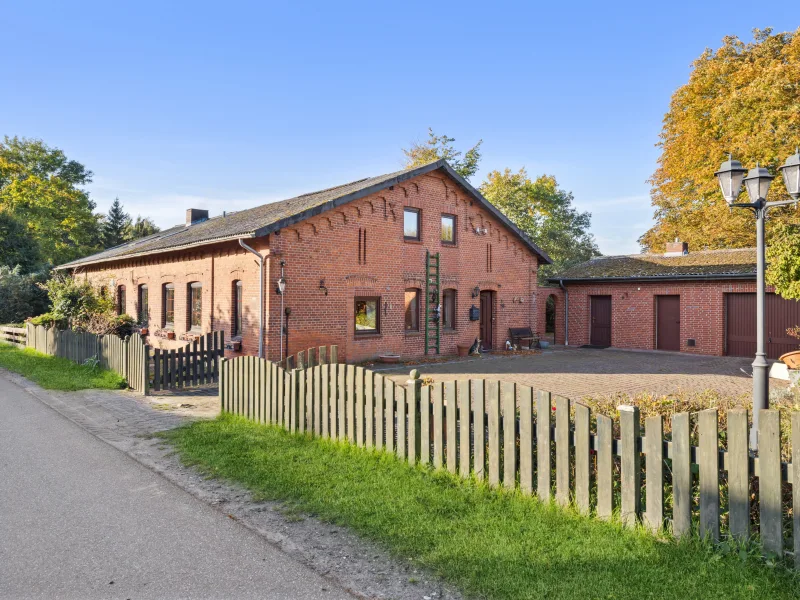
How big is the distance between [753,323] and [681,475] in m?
17.2

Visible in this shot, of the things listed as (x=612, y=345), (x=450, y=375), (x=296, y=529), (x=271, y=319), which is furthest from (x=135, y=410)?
(x=612, y=345)

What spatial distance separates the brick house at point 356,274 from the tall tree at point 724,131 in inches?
333

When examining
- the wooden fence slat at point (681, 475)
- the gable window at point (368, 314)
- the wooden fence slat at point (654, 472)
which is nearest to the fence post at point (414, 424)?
the wooden fence slat at point (654, 472)

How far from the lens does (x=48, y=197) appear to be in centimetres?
3969

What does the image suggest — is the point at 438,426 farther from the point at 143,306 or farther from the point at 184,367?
the point at 143,306

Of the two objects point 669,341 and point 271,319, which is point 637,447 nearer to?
point 271,319

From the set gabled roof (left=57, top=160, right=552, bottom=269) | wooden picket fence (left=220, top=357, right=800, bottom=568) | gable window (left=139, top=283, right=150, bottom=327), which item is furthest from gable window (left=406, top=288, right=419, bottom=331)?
→ wooden picket fence (left=220, top=357, right=800, bottom=568)

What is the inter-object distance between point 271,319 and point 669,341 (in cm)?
1471

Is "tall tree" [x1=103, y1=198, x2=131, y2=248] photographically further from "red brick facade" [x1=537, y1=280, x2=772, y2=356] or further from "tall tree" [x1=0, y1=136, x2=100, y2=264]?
"red brick facade" [x1=537, y1=280, x2=772, y2=356]

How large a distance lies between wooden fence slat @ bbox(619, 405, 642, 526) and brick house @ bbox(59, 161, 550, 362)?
10404mm

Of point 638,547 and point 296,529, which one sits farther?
point 296,529

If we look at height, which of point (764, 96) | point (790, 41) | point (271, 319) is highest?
point (790, 41)

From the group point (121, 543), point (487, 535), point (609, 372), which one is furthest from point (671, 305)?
point (121, 543)

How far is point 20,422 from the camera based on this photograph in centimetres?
811
